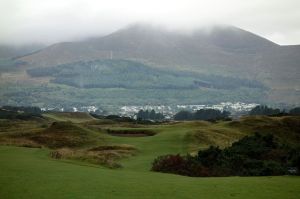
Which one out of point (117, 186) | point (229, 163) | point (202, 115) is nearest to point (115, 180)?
point (117, 186)

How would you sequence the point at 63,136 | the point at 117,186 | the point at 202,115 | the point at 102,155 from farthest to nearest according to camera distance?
the point at 202,115 < the point at 63,136 < the point at 102,155 < the point at 117,186

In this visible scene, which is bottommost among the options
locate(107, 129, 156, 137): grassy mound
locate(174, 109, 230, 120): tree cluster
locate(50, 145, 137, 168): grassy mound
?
locate(50, 145, 137, 168): grassy mound

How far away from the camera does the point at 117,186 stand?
928 inches

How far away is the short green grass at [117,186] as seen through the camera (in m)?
21.4

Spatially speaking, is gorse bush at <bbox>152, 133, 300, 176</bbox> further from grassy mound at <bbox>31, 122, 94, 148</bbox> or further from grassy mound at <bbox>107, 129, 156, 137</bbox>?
grassy mound at <bbox>107, 129, 156, 137</bbox>

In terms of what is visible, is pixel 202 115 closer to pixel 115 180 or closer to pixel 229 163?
pixel 229 163

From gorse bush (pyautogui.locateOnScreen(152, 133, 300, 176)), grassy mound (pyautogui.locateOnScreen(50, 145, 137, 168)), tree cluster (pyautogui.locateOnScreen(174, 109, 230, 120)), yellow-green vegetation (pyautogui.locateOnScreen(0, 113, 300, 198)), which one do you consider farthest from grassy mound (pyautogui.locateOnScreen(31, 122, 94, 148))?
tree cluster (pyautogui.locateOnScreen(174, 109, 230, 120))

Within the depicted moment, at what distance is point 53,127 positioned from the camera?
64438 mm

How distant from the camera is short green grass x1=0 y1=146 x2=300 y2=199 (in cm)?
2139

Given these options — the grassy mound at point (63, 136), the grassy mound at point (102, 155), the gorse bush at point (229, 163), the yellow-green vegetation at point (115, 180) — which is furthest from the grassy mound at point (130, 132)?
the gorse bush at point (229, 163)

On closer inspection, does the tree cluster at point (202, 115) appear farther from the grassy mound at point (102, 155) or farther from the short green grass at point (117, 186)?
the short green grass at point (117, 186)

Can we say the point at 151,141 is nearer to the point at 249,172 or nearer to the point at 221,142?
the point at 221,142

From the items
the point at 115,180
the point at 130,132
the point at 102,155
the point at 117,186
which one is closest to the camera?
the point at 117,186

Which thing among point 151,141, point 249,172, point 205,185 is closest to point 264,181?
point 205,185
